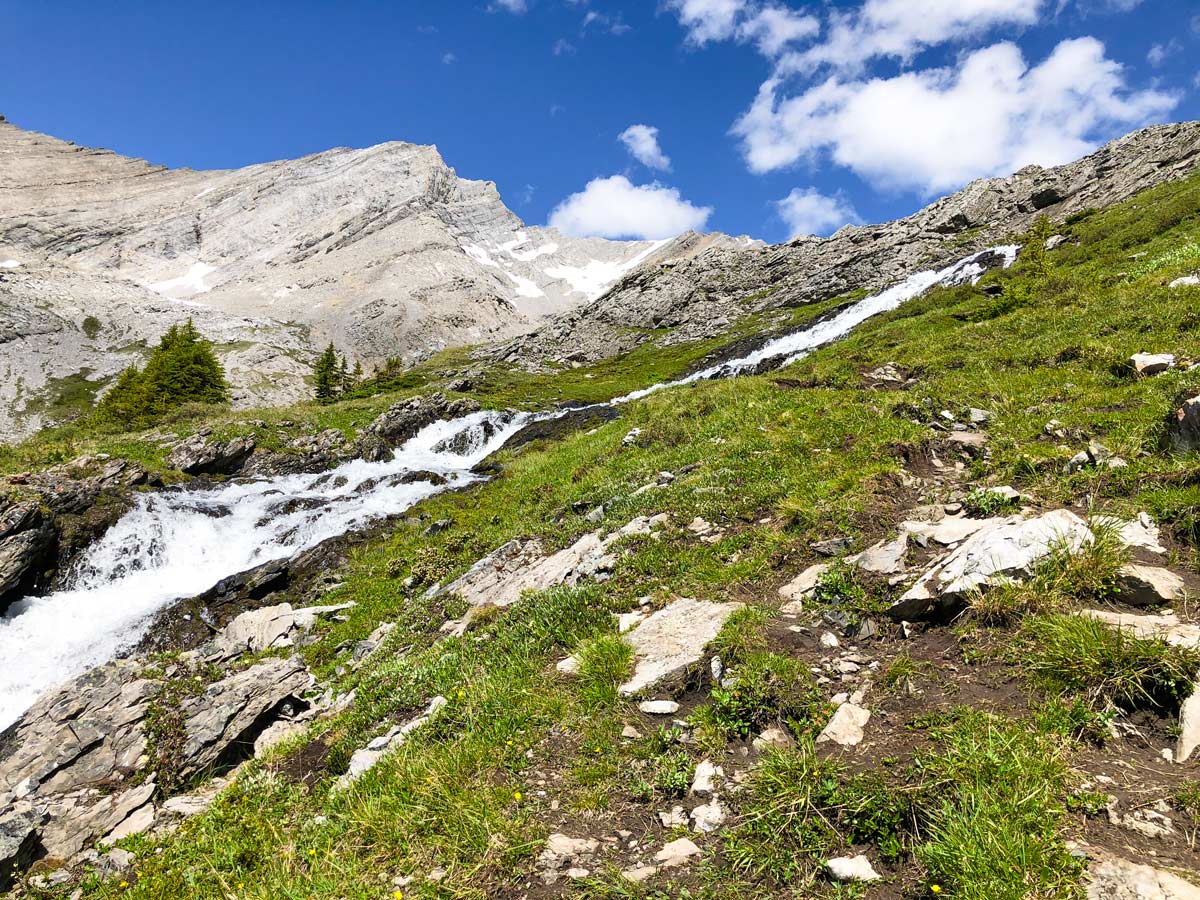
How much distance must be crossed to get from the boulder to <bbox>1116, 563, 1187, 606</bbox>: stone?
39.3 m

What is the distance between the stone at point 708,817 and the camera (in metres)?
4.65

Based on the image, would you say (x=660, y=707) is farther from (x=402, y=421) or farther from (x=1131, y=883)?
(x=402, y=421)

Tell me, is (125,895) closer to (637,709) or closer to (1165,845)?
(637,709)

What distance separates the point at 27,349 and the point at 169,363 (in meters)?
90.1

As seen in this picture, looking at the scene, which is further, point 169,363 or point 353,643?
point 169,363

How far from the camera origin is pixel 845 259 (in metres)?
106

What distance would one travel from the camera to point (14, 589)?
20.0 meters

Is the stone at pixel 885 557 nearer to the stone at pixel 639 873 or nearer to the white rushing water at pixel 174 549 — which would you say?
the stone at pixel 639 873

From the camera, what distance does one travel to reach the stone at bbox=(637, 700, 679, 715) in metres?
6.05

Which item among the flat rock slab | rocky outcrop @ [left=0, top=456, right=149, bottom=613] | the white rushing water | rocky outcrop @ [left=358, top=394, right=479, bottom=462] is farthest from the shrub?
rocky outcrop @ [left=358, top=394, right=479, bottom=462]

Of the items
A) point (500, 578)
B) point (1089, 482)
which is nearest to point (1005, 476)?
point (1089, 482)

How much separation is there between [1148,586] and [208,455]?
40.9 meters

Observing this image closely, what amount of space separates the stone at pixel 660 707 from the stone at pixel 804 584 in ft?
8.35

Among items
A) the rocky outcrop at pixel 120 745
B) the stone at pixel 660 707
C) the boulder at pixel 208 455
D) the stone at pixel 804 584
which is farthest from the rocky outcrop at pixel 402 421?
the stone at pixel 660 707
